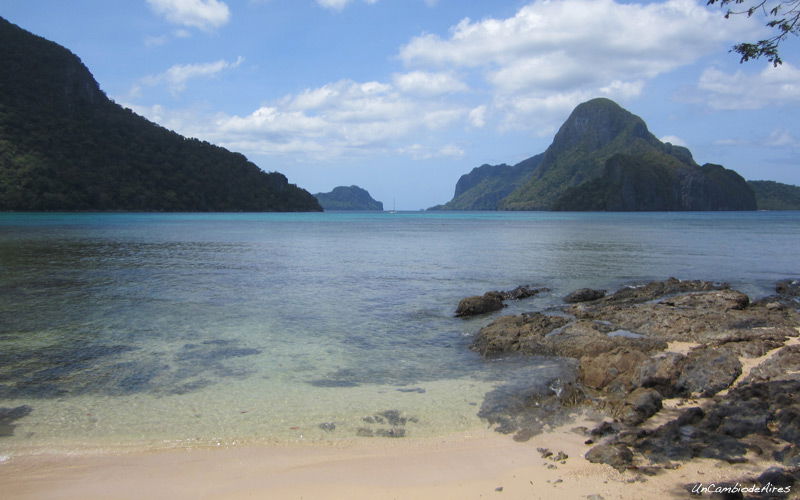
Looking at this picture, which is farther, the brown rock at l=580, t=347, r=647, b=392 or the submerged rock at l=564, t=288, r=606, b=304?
the submerged rock at l=564, t=288, r=606, b=304

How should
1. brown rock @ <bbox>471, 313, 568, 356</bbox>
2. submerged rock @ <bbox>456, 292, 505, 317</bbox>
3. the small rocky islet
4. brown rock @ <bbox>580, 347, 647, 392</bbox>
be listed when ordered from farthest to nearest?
submerged rock @ <bbox>456, 292, 505, 317</bbox>, brown rock @ <bbox>471, 313, 568, 356</bbox>, brown rock @ <bbox>580, 347, 647, 392</bbox>, the small rocky islet

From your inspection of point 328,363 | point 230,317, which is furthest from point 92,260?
point 328,363

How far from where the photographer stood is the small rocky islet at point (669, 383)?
612 centimetres

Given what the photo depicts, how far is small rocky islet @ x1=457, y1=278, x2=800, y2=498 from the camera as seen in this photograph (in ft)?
20.1

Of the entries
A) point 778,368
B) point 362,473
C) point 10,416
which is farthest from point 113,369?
point 778,368

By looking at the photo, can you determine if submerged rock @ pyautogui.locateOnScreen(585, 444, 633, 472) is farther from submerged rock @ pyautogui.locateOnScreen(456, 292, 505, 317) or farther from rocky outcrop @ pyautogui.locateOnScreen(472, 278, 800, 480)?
submerged rock @ pyautogui.locateOnScreen(456, 292, 505, 317)

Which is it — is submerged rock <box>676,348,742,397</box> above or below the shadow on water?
above

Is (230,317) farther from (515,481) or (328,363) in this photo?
(515,481)

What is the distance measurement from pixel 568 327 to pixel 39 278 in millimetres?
23965

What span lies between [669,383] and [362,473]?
562 centimetres

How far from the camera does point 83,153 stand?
5335 inches

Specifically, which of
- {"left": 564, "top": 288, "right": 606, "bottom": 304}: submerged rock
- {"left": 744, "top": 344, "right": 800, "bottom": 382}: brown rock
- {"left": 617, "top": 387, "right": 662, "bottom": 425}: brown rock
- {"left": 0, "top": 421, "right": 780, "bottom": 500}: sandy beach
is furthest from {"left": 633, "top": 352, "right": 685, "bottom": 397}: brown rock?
{"left": 564, "top": 288, "right": 606, "bottom": 304}: submerged rock

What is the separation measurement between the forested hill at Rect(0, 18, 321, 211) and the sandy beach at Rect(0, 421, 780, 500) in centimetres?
13046

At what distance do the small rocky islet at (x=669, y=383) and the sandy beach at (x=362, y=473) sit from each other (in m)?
0.32
